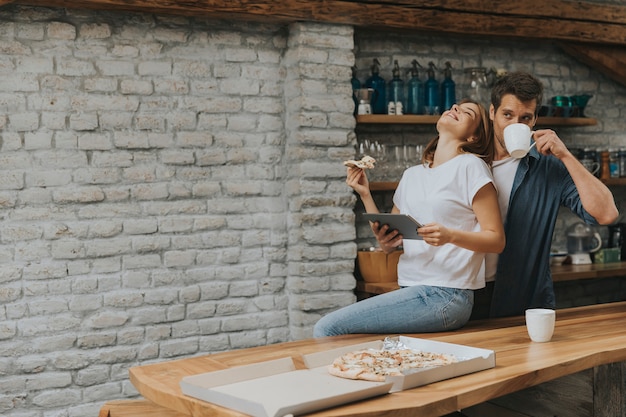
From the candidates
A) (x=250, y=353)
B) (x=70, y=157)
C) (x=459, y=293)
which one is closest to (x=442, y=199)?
(x=459, y=293)

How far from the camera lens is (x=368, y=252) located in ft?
15.1

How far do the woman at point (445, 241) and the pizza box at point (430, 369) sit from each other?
0.47m

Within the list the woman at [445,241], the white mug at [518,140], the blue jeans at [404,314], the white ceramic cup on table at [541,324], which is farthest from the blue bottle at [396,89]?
the white ceramic cup on table at [541,324]

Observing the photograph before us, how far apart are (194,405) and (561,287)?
4.28m

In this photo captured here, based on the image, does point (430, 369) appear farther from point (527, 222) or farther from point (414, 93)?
point (414, 93)

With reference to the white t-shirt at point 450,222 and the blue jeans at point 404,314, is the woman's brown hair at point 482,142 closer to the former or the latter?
the white t-shirt at point 450,222

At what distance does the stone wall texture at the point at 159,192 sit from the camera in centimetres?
401

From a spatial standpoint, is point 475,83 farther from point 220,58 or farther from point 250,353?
point 250,353

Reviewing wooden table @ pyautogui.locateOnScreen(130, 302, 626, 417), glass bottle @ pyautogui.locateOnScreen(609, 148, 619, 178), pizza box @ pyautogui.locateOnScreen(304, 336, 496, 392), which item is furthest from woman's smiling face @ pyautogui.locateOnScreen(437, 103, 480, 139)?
glass bottle @ pyautogui.locateOnScreen(609, 148, 619, 178)

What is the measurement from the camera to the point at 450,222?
3008 mm

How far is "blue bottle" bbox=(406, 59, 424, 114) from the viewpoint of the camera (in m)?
4.92

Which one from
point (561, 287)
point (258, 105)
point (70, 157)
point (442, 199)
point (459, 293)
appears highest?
point (258, 105)

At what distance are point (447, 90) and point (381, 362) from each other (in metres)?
3.22

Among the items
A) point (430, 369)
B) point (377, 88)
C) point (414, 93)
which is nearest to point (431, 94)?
point (414, 93)
